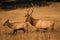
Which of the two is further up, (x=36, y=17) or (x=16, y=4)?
(x=16, y=4)

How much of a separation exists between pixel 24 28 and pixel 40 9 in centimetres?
473

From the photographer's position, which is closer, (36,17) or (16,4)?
(36,17)

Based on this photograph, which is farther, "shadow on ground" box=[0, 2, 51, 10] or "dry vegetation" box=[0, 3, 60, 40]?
"shadow on ground" box=[0, 2, 51, 10]

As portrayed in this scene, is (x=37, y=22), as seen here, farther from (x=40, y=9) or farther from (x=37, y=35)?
(x=40, y=9)

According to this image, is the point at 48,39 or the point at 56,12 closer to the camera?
the point at 48,39

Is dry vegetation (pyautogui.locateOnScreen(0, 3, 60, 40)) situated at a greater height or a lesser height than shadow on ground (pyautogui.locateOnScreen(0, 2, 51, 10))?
lesser

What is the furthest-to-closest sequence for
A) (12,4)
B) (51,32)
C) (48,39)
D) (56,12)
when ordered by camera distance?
(12,4)
(56,12)
(51,32)
(48,39)

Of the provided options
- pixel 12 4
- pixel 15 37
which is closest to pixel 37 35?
pixel 15 37

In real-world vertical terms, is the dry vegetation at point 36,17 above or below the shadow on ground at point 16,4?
below

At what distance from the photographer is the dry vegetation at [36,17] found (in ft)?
24.8

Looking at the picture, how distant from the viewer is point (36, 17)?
10602mm

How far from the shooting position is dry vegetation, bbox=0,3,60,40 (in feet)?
24.8

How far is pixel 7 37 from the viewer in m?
7.54

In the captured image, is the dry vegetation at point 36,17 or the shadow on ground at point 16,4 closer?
the dry vegetation at point 36,17
